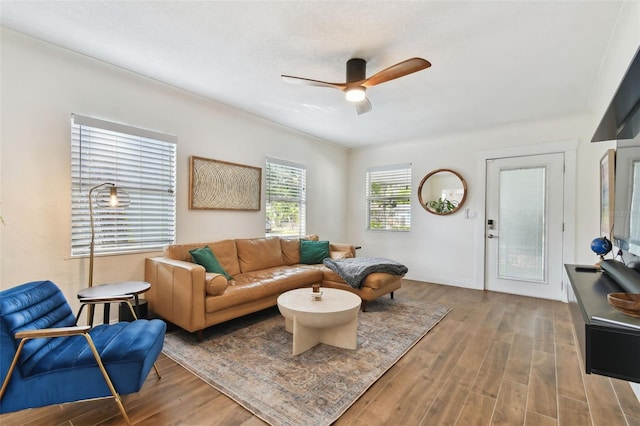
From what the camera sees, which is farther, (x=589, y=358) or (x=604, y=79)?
(x=604, y=79)

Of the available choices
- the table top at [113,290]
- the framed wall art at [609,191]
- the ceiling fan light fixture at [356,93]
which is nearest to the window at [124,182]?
the table top at [113,290]

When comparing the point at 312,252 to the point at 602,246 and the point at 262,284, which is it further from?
the point at 602,246

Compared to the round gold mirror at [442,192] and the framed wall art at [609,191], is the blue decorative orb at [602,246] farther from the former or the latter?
the round gold mirror at [442,192]

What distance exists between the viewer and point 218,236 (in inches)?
155

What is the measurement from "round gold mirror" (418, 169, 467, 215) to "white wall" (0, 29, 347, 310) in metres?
3.52

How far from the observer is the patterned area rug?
1792 mm

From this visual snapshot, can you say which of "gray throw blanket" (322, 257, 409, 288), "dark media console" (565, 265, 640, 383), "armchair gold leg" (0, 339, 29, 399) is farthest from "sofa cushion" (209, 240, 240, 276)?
"dark media console" (565, 265, 640, 383)

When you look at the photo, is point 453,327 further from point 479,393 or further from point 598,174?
point 598,174

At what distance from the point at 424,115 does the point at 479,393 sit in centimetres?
339

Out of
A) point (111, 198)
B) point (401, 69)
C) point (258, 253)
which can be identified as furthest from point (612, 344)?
point (258, 253)

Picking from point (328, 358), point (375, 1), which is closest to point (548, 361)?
point (328, 358)

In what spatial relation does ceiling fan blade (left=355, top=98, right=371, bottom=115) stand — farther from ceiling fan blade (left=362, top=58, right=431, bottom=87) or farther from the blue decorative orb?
the blue decorative orb

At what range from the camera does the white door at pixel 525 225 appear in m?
4.08

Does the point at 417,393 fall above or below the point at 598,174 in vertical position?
below
